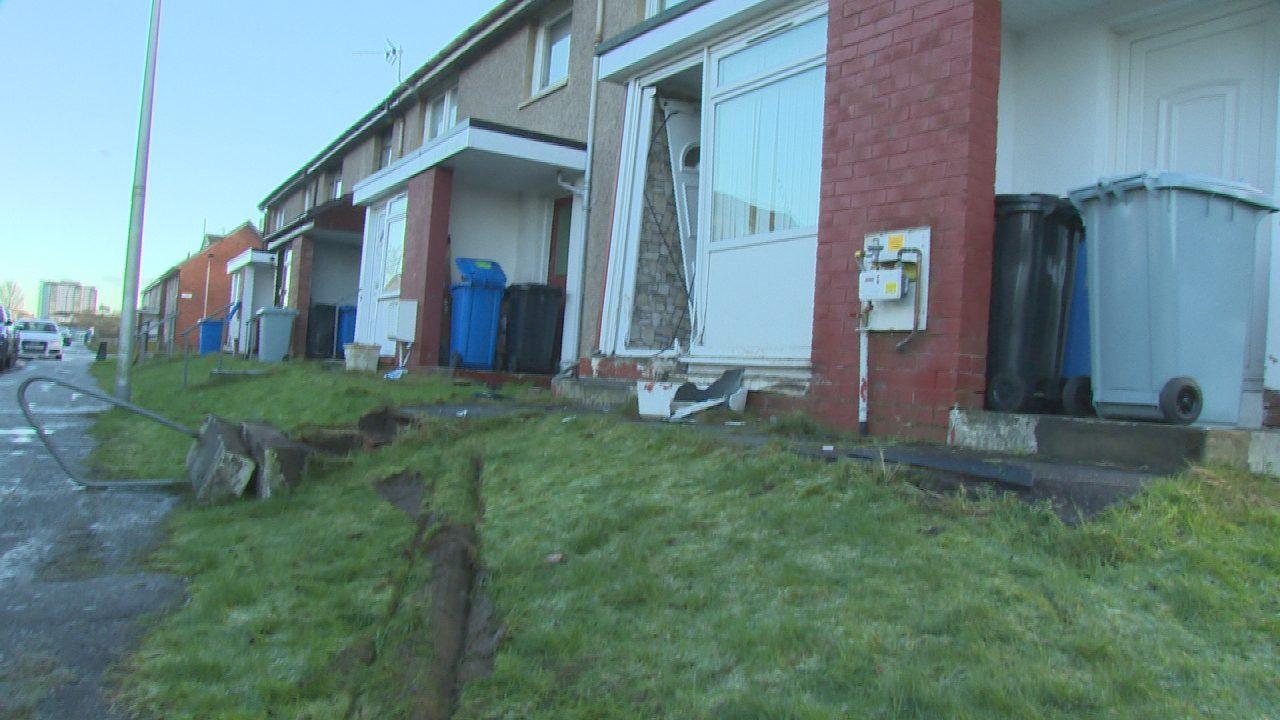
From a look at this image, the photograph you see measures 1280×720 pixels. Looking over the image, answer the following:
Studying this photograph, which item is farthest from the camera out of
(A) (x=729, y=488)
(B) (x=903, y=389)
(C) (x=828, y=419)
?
(C) (x=828, y=419)

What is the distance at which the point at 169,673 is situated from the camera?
2816mm

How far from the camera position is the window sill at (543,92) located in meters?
11.8

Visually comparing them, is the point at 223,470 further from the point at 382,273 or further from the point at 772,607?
the point at 382,273

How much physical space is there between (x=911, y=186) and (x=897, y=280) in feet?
1.92

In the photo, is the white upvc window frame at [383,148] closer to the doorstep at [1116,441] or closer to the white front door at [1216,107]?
the white front door at [1216,107]

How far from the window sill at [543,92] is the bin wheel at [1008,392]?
8690 millimetres

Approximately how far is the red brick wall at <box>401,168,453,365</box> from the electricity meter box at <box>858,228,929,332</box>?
7534 mm

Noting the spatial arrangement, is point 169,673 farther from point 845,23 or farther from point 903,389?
point 845,23

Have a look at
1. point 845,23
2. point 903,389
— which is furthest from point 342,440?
point 845,23

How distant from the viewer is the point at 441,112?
17.0 metres

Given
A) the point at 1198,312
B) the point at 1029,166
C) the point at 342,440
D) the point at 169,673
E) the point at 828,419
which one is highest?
the point at 1029,166

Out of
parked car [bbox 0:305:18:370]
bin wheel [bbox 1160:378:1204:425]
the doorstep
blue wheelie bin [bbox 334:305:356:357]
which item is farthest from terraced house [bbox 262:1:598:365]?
parked car [bbox 0:305:18:370]

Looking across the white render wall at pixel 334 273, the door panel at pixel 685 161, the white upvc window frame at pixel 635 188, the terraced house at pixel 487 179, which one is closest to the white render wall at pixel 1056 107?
the white upvc window frame at pixel 635 188

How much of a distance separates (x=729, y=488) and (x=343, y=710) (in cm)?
175
